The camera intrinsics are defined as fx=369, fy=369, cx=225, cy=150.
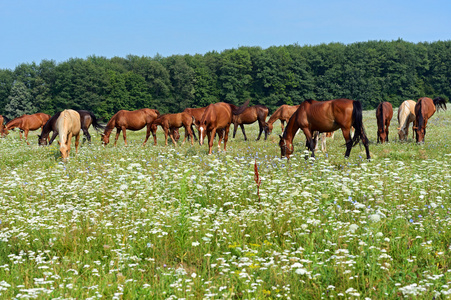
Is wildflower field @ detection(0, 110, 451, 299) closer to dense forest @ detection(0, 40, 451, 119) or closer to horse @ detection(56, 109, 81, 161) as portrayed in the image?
horse @ detection(56, 109, 81, 161)

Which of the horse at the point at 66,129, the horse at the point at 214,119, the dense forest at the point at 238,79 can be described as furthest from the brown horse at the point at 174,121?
the dense forest at the point at 238,79

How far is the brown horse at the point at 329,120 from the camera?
40.9ft

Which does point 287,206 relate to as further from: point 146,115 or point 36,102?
point 36,102

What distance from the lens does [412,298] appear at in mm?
3467

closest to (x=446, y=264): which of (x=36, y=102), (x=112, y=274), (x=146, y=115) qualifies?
(x=112, y=274)

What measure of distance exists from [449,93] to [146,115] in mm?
90232

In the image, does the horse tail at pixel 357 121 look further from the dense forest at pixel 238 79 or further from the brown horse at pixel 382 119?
the dense forest at pixel 238 79

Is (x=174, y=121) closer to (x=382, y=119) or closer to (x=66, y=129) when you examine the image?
(x=66, y=129)

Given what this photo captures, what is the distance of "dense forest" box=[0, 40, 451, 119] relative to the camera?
8075cm

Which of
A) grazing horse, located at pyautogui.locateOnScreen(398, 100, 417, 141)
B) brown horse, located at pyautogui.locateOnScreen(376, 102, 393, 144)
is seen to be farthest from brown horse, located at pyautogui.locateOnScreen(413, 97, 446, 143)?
brown horse, located at pyautogui.locateOnScreen(376, 102, 393, 144)

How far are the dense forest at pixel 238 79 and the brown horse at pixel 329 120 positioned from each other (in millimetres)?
66638

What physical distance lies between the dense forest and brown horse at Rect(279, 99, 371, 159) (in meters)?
66.6

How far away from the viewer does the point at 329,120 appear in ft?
43.3

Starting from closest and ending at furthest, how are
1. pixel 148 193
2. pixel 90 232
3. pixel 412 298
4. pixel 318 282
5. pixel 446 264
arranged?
pixel 412 298 → pixel 318 282 → pixel 446 264 → pixel 90 232 → pixel 148 193
